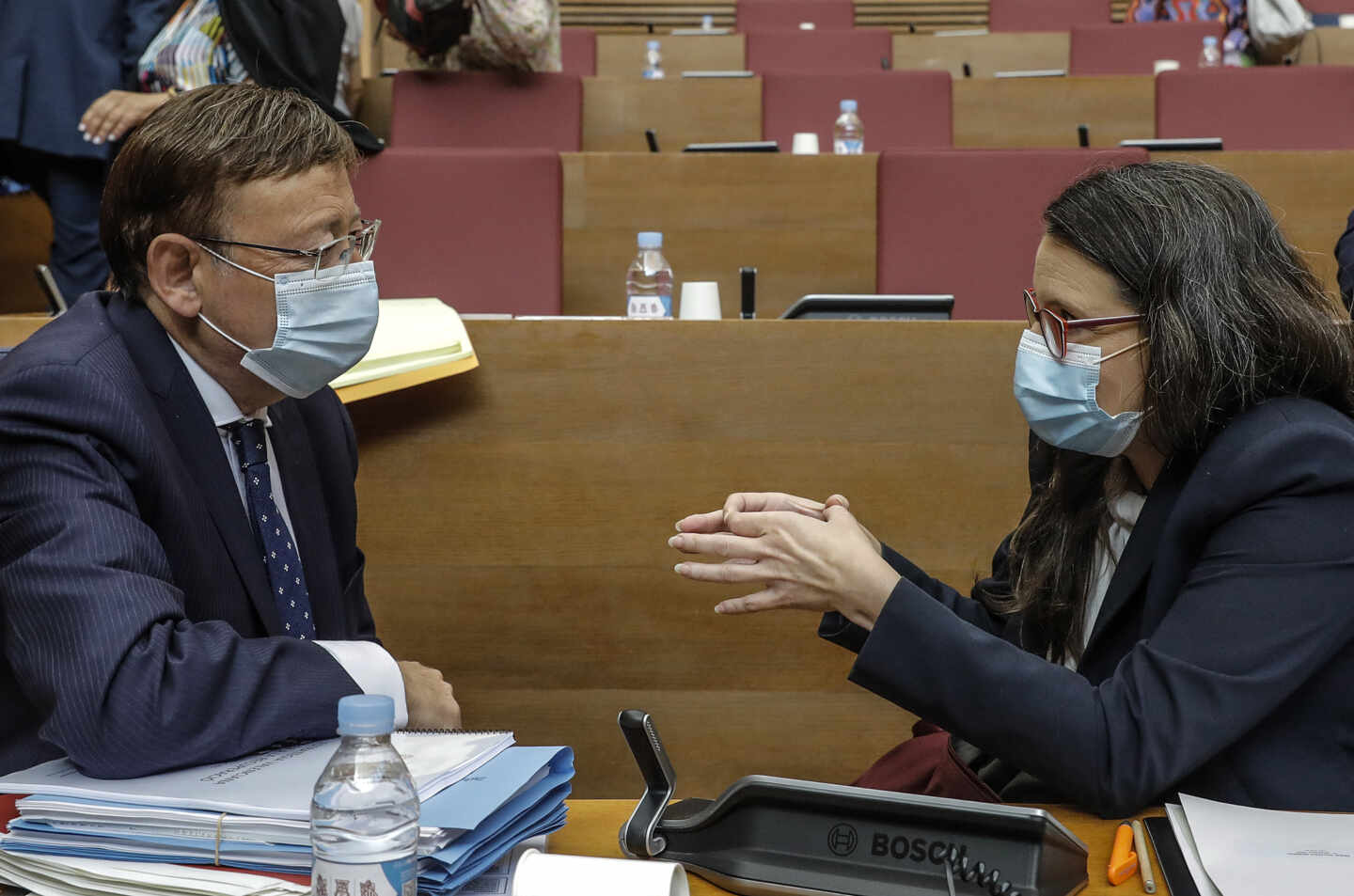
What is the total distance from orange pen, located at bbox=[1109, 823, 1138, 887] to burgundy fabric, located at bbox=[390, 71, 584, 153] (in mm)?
2998

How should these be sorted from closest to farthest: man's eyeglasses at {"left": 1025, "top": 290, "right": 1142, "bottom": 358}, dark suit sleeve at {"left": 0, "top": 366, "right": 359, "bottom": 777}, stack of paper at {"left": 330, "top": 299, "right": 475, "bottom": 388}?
1. dark suit sleeve at {"left": 0, "top": 366, "right": 359, "bottom": 777}
2. man's eyeglasses at {"left": 1025, "top": 290, "right": 1142, "bottom": 358}
3. stack of paper at {"left": 330, "top": 299, "right": 475, "bottom": 388}

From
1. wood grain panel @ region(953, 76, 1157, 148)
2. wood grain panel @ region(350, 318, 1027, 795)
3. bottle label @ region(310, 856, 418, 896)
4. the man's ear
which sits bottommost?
wood grain panel @ region(350, 318, 1027, 795)

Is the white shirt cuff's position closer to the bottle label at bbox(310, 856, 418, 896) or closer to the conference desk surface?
the conference desk surface

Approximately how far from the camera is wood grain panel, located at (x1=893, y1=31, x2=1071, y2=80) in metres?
5.81

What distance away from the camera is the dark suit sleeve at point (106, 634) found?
0.92 m

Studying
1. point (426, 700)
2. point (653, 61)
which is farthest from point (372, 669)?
point (653, 61)

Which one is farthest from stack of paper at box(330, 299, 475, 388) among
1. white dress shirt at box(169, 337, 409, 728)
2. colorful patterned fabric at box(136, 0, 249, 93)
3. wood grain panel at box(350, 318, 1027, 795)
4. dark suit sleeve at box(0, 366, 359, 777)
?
colorful patterned fabric at box(136, 0, 249, 93)

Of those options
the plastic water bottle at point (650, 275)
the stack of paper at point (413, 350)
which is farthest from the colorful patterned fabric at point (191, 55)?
the stack of paper at point (413, 350)

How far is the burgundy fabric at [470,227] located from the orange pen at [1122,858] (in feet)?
6.92

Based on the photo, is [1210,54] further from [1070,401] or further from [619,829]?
[619,829]

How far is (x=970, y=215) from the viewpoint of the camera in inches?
109

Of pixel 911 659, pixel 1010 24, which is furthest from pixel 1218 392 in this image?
pixel 1010 24

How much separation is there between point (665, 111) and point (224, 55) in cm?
143

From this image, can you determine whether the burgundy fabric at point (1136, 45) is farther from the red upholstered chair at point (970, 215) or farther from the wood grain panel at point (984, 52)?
the red upholstered chair at point (970, 215)
